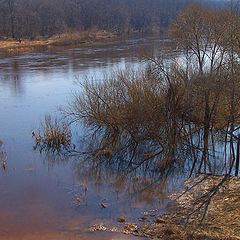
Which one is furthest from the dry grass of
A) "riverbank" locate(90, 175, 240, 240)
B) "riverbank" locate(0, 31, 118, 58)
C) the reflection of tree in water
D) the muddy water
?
"riverbank" locate(0, 31, 118, 58)

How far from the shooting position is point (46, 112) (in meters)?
17.5

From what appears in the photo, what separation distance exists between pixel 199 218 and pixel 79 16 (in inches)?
2820

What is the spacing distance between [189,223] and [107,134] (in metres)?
6.74

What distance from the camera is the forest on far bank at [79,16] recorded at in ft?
198

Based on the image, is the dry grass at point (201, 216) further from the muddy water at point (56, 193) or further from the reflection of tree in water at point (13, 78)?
the reflection of tree in water at point (13, 78)

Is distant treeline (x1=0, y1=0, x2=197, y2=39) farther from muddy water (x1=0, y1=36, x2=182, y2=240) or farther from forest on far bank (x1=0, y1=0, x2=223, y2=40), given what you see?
muddy water (x1=0, y1=36, x2=182, y2=240)

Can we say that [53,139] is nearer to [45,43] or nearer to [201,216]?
[201,216]

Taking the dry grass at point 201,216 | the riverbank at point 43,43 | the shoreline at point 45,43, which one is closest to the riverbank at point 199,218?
the dry grass at point 201,216

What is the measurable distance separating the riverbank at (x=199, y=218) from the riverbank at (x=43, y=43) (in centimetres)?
3374

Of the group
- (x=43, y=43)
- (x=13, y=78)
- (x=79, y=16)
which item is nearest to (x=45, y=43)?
(x=43, y=43)

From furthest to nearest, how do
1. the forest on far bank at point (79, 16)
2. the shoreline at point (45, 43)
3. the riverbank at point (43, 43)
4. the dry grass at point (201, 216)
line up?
the forest on far bank at point (79, 16), the riverbank at point (43, 43), the shoreline at point (45, 43), the dry grass at point (201, 216)

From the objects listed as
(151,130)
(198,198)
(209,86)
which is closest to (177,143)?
(151,130)

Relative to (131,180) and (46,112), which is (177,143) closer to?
(131,180)

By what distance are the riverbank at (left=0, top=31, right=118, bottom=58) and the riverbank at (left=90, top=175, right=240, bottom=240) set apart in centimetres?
3374
